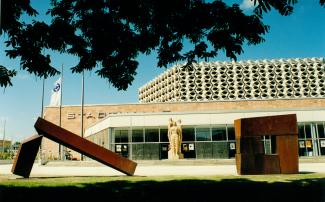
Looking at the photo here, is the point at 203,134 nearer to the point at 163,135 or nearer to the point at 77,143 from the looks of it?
the point at 163,135

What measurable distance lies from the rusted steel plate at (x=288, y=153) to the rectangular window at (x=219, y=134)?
1659 cm

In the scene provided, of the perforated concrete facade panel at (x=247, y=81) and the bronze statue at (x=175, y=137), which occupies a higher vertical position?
the perforated concrete facade panel at (x=247, y=81)

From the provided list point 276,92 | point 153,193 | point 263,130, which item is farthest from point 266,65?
point 153,193

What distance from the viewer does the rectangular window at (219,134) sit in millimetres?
31359

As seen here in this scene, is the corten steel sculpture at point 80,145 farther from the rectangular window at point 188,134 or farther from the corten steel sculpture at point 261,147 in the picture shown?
the rectangular window at point 188,134

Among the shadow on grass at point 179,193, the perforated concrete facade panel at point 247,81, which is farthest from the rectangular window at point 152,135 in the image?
the perforated concrete facade panel at point 247,81

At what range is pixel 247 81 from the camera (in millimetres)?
112688

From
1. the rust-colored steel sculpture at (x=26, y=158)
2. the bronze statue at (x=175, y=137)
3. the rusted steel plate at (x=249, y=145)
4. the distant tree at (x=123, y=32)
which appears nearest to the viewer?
the distant tree at (x=123, y=32)

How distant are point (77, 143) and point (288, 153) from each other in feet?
27.3

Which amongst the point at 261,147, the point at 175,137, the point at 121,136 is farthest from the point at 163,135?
the point at 261,147

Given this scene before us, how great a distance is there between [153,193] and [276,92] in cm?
10572

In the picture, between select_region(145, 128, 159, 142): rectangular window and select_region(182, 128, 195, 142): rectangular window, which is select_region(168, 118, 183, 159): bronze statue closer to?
select_region(182, 128, 195, 142): rectangular window

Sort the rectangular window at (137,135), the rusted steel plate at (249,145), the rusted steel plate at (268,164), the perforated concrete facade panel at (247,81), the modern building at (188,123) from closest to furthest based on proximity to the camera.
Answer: the rusted steel plate at (268,164), the rusted steel plate at (249,145), the modern building at (188,123), the rectangular window at (137,135), the perforated concrete facade panel at (247,81)

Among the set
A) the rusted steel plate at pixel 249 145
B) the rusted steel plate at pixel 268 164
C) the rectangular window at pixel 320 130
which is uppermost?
the rectangular window at pixel 320 130
